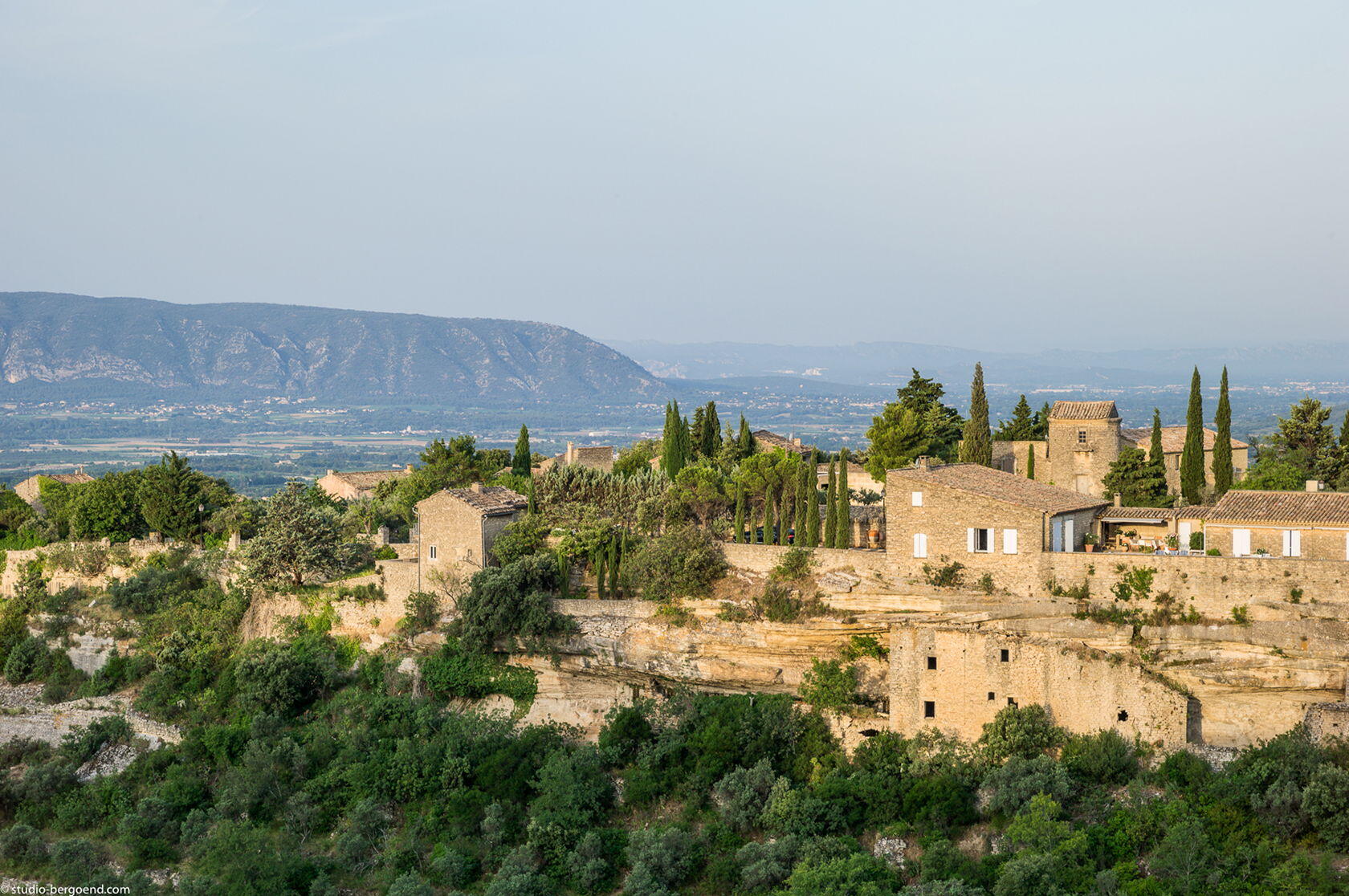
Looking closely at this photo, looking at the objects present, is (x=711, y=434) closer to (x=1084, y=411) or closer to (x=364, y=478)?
(x=1084, y=411)

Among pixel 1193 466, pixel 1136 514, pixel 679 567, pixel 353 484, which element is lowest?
pixel 679 567

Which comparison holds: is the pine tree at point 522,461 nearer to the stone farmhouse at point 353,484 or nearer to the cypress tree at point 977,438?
the stone farmhouse at point 353,484

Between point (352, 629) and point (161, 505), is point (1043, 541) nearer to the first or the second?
point (352, 629)

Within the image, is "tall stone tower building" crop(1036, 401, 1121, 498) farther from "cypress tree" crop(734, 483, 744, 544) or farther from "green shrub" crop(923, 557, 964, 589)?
"green shrub" crop(923, 557, 964, 589)

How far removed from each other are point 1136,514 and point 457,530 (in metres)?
18.3

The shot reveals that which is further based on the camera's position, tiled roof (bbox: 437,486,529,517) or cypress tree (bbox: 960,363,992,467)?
cypress tree (bbox: 960,363,992,467)

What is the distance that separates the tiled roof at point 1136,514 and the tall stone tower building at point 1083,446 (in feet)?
24.2

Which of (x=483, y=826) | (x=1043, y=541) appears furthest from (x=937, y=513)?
(x=483, y=826)

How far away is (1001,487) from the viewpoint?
31.6 m

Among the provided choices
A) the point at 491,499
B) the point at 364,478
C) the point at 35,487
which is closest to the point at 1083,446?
the point at 491,499

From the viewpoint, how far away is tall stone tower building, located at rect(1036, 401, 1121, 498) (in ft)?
139

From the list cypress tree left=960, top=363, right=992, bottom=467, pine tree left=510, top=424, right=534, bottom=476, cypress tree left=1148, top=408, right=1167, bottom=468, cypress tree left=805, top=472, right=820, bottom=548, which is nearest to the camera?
cypress tree left=805, top=472, right=820, bottom=548

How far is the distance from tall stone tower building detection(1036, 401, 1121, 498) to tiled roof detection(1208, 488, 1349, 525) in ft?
36.5

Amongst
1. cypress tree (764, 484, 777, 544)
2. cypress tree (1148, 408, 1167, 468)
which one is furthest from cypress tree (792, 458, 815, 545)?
cypress tree (1148, 408, 1167, 468)
